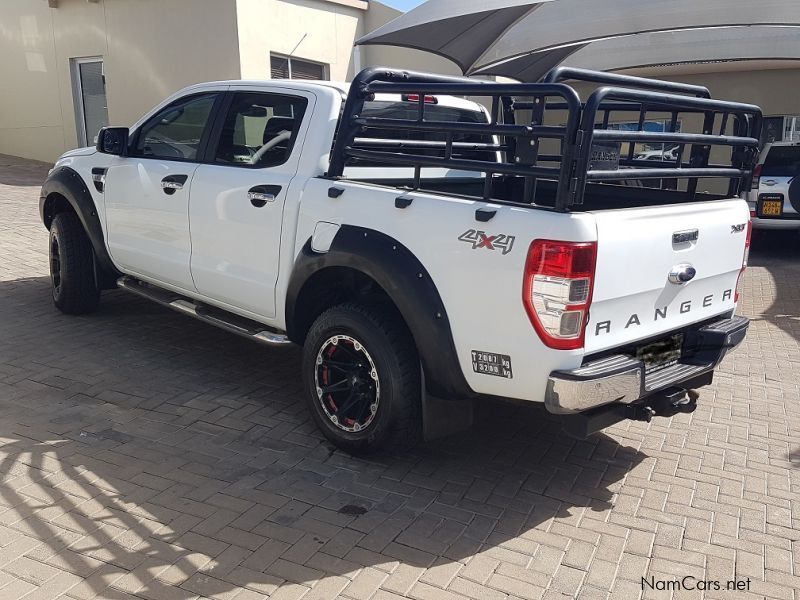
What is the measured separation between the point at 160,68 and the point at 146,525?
11.7 m

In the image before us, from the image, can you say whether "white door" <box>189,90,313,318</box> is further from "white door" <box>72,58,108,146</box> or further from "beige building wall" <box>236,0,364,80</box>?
"white door" <box>72,58,108,146</box>

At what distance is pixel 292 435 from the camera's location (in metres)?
4.32

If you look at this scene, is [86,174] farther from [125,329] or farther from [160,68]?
[160,68]

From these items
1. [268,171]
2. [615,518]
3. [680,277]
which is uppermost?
[268,171]

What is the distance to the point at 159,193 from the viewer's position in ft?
16.7

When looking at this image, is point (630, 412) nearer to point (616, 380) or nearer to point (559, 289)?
point (616, 380)

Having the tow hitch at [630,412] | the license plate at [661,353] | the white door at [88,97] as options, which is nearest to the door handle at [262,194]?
the tow hitch at [630,412]

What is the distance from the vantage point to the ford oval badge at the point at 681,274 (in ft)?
11.6

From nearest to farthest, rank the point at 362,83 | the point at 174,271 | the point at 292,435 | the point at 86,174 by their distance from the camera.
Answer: the point at 362,83 → the point at 292,435 → the point at 174,271 → the point at 86,174

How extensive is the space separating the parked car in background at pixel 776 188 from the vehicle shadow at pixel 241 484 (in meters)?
7.67

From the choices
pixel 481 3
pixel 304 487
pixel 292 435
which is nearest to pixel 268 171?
pixel 292 435

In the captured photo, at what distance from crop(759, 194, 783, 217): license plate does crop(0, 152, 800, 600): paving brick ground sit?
6.01 metres

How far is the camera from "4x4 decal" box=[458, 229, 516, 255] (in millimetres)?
3156

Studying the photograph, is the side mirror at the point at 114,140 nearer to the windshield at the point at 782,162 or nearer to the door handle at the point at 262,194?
the door handle at the point at 262,194
